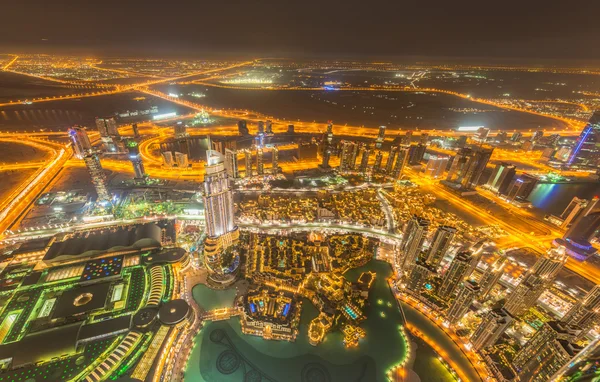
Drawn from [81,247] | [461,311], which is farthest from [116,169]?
[461,311]

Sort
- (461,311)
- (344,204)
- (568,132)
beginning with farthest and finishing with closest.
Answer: (568,132), (344,204), (461,311)

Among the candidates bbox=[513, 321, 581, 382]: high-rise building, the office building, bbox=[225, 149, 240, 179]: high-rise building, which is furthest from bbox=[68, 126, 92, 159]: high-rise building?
bbox=[513, 321, 581, 382]: high-rise building

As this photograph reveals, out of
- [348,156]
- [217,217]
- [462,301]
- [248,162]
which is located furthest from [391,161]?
[217,217]

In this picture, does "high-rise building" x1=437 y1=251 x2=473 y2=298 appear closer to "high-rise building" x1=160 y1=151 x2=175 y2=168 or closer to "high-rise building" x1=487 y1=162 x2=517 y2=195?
"high-rise building" x1=487 y1=162 x2=517 y2=195

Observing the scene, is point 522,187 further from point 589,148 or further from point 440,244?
point 589,148

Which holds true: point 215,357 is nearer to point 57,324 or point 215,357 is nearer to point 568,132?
point 57,324

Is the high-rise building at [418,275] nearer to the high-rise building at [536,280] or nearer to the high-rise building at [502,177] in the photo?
the high-rise building at [536,280]

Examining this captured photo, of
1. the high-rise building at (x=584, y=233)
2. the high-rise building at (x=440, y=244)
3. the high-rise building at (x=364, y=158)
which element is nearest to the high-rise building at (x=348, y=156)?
the high-rise building at (x=364, y=158)
